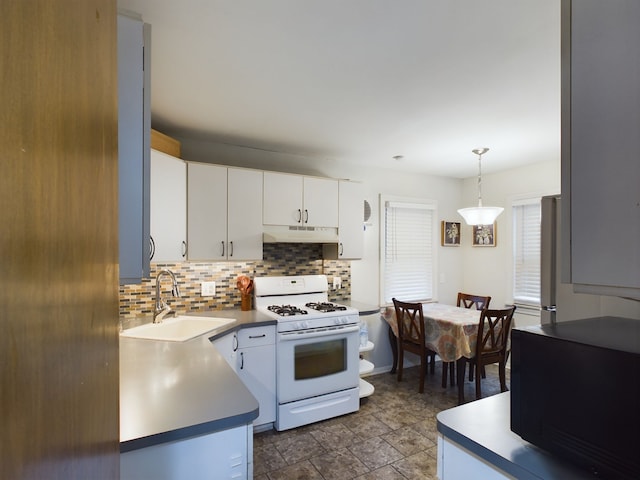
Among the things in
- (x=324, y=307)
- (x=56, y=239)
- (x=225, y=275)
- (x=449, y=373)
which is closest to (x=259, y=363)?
(x=324, y=307)

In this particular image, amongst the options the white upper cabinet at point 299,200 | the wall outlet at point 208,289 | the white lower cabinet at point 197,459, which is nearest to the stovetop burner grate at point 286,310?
the wall outlet at point 208,289

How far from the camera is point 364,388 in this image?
334 centimetres

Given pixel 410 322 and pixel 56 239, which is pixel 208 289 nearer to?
pixel 410 322

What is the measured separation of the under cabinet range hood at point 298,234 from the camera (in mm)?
3031

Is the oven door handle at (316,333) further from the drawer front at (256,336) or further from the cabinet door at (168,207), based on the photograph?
the cabinet door at (168,207)

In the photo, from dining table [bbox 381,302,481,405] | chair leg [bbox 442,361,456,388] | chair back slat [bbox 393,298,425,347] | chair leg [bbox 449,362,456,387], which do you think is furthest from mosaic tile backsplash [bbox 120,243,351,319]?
chair leg [bbox 449,362,456,387]

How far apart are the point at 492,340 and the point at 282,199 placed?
2.37 meters

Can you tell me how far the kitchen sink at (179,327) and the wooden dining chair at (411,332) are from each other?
1774mm

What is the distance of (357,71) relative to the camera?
1.85m

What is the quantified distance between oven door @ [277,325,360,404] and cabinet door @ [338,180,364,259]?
81 cm

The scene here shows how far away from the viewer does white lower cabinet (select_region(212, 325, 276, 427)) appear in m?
2.59

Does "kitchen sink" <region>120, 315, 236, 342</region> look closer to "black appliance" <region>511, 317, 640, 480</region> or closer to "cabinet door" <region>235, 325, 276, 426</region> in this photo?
"cabinet door" <region>235, 325, 276, 426</region>

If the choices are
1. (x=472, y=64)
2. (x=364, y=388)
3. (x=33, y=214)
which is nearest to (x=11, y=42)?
(x=33, y=214)

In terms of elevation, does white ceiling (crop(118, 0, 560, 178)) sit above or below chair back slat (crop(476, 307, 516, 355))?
above
